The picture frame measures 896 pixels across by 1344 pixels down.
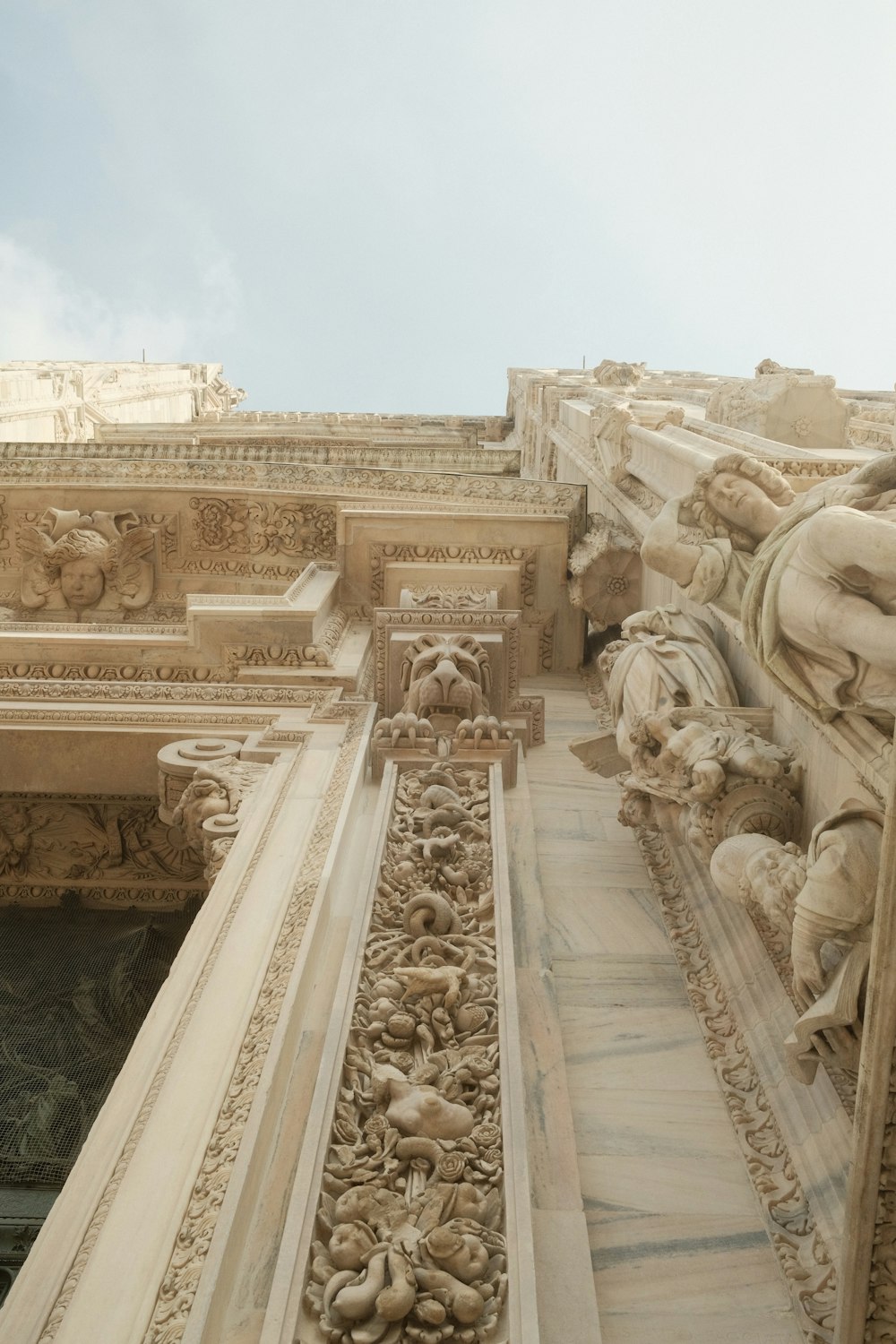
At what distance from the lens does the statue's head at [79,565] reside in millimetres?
10266

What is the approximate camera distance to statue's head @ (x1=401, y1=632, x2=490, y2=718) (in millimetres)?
6941

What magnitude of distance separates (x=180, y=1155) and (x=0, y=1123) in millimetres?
2859

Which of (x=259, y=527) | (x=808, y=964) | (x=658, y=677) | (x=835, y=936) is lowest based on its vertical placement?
(x=808, y=964)

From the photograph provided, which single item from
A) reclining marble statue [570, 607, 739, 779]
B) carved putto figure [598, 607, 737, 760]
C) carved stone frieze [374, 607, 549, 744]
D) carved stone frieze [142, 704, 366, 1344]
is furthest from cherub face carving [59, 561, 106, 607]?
carved putto figure [598, 607, 737, 760]

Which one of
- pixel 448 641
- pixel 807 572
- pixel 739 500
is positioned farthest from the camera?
pixel 448 641

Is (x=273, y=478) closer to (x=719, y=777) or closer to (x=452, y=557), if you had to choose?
(x=452, y=557)

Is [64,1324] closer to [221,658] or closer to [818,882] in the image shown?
[818,882]

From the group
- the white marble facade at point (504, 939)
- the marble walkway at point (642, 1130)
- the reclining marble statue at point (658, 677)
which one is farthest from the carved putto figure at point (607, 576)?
the marble walkway at point (642, 1130)

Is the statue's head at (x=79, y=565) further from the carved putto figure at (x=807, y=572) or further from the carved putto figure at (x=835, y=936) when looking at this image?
the carved putto figure at (x=835, y=936)

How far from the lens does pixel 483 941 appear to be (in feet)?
15.4

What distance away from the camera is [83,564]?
10.3m

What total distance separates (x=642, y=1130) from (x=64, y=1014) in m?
4.25

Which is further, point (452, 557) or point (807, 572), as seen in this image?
point (452, 557)

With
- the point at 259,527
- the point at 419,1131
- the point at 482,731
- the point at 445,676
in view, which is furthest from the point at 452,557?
the point at 419,1131
